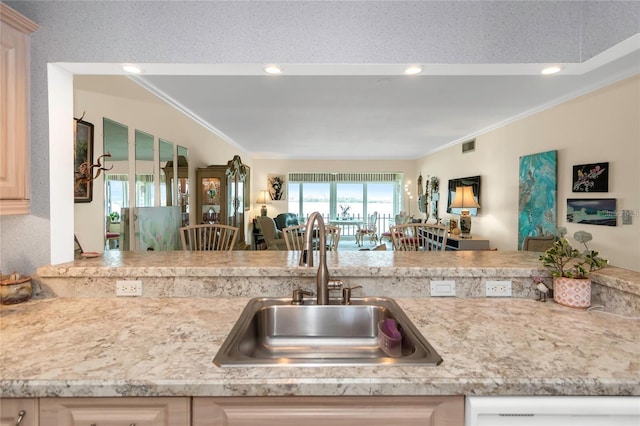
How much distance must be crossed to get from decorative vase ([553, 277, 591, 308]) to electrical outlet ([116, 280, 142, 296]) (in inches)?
72.9

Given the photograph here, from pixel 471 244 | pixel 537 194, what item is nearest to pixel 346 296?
pixel 537 194

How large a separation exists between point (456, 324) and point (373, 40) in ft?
4.25

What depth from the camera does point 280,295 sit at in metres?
1.48

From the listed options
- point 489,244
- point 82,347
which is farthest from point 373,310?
point 489,244

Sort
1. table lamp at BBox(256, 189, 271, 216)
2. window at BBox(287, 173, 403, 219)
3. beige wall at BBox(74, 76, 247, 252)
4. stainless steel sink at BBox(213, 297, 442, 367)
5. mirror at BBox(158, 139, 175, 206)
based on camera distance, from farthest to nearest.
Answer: window at BBox(287, 173, 403, 219) < table lamp at BBox(256, 189, 271, 216) < mirror at BBox(158, 139, 175, 206) < beige wall at BBox(74, 76, 247, 252) < stainless steel sink at BBox(213, 297, 442, 367)

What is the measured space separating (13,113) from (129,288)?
876mm

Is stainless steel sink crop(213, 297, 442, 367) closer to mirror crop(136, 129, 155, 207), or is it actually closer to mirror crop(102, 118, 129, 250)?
mirror crop(102, 118, 129, 250)

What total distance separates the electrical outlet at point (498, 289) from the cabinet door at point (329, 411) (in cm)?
78

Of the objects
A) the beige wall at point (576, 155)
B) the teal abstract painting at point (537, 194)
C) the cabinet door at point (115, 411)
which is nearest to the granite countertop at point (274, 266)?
the cabinet door at point (115, 411)

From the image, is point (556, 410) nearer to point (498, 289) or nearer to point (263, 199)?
point (498, 289)

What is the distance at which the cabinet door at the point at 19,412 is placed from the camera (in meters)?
0.83

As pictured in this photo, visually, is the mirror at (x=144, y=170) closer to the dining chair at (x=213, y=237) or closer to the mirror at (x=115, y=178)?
the mirror at (x=115, y=178)

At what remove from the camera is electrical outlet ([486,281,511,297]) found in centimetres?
148

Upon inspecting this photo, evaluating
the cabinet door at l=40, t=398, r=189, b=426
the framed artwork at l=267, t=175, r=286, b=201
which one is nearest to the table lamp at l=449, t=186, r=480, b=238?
the cabinet door at l=40, t=398, r=189, b=426
